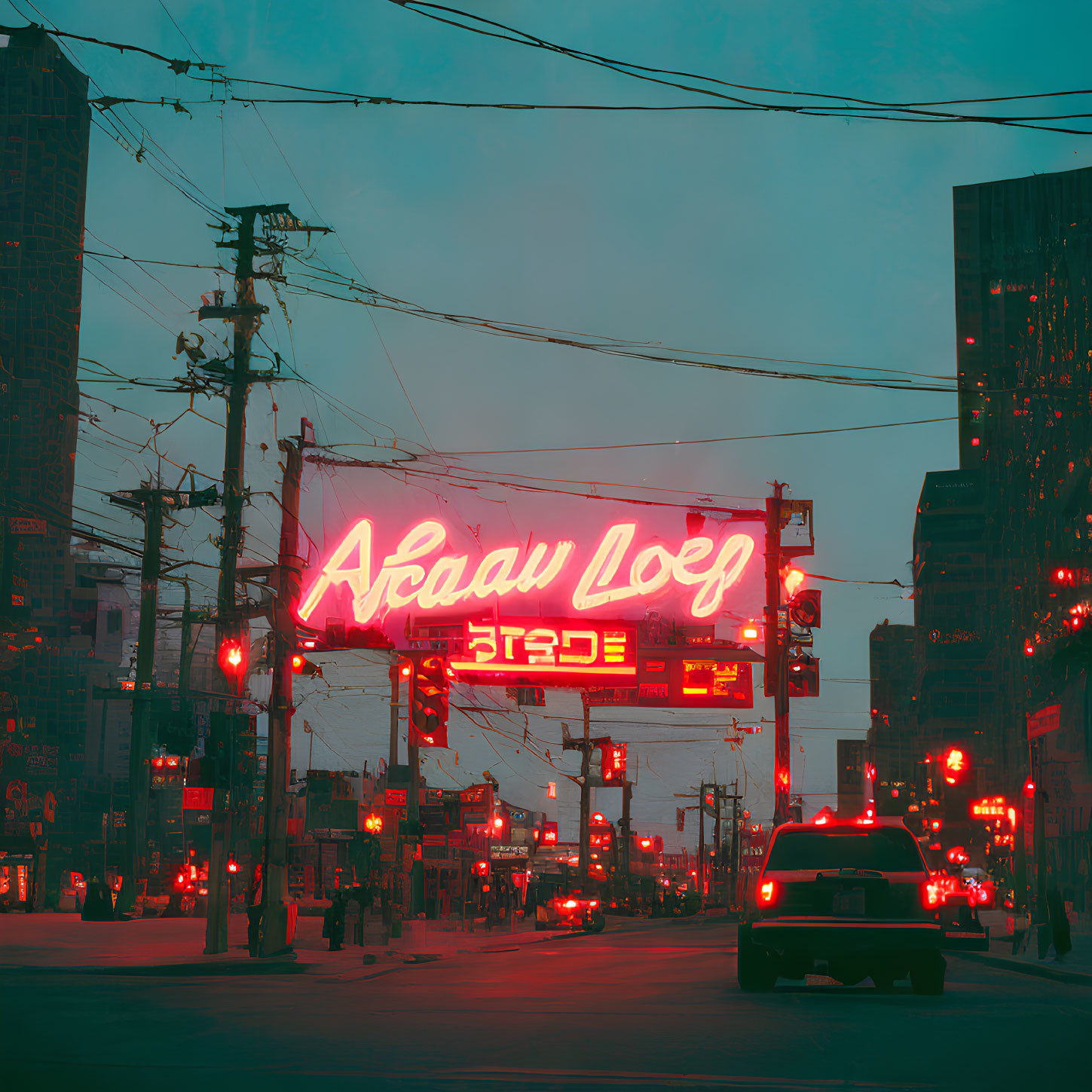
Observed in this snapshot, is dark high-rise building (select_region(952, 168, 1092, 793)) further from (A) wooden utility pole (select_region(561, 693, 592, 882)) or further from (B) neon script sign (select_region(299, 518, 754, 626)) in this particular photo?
(A) wooden utility pole (select_region(561, 693, 592, 882))

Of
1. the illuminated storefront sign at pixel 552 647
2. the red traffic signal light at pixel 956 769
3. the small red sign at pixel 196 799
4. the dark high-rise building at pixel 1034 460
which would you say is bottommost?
the small red sign at pixel 196 799

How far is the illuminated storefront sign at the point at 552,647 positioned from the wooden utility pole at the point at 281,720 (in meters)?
8.25

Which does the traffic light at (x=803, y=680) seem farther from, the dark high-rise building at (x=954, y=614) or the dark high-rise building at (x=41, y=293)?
the dark high-rise building at (x=954, y=614)

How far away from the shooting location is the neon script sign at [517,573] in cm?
3161

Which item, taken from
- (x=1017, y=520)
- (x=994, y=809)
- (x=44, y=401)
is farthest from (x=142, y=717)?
(x=1017, y=520)

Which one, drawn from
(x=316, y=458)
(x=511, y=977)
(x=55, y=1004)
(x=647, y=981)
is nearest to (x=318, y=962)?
(x=511, y=977)

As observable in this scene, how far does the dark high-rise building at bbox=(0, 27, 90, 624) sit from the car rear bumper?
61.8 m

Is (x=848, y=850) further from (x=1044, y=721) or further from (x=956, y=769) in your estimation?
(x=956, y=769)

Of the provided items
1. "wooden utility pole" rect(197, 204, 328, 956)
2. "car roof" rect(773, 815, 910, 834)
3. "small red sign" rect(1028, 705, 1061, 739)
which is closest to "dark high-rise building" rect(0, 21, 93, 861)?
"wooden utility pole" rect(197, 204, 328, 956)

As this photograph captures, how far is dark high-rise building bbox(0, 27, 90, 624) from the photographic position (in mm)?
79062

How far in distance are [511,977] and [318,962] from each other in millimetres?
6104

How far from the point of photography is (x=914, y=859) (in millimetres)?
15430

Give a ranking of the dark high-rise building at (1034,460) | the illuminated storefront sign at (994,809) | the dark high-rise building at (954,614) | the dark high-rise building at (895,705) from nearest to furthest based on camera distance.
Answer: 1. the dark high-rise building at (1034,460)
2. the illuminated storefront sign at (994,809)
3. the dark high-rise building at (954,614)
4. the dark high-rise building at (895,705)

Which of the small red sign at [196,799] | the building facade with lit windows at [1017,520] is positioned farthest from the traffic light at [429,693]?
the building facade with lit windows at [1017,520]
